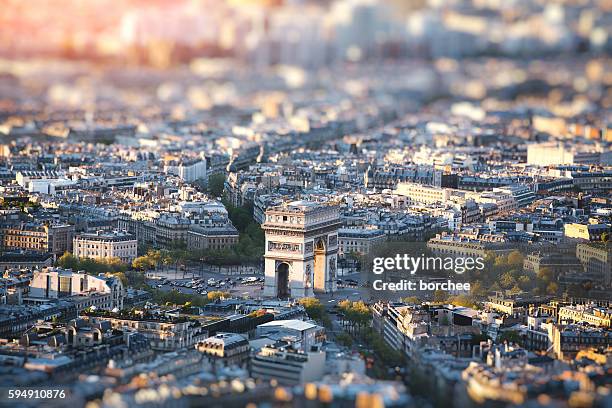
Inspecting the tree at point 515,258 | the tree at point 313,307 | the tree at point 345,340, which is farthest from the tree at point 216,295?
the tree at point 515,258

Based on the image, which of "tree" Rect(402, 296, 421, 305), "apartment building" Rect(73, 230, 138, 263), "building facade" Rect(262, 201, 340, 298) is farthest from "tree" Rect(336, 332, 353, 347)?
"apartment building" Rect(73, 230, 138, 263)

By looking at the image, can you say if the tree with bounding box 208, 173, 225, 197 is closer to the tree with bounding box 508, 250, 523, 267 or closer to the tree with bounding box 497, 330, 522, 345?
the tree with bounding box 508, 250, 523, 267

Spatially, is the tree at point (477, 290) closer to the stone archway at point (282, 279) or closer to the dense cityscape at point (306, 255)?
the dense cityscape at point (306, 255)

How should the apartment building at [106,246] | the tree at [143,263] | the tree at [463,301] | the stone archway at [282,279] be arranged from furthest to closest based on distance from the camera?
the apartment building at [106,246], the tree at [143,263], the stone archway at [282,279], the tree at [463,301]

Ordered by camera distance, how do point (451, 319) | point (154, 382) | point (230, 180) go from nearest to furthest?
A: point (154, 382) < point (451, 319) < point (230, 180)

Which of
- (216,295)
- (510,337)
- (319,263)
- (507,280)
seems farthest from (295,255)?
(510,337)

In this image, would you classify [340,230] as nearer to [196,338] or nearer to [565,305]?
[565,305]

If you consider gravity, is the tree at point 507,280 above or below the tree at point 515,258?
below

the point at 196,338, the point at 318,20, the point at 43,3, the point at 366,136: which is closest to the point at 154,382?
the point at 196,338
